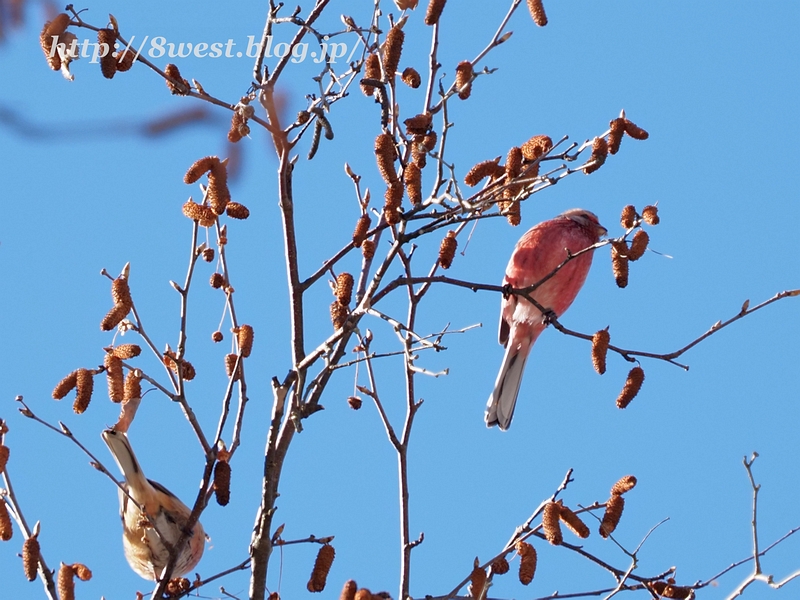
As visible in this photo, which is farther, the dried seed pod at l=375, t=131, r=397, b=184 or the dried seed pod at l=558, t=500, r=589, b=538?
the dried seed pod at l=558, t=500, r=589, b=538

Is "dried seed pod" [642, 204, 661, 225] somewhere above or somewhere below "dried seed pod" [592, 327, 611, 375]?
above

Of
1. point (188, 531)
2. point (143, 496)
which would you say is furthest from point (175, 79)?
point (143, 496)

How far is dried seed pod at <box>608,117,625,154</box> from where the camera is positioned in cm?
291

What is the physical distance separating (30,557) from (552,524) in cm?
152

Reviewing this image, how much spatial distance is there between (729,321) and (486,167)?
0.87 metres

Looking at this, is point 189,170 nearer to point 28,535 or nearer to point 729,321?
point 28,535

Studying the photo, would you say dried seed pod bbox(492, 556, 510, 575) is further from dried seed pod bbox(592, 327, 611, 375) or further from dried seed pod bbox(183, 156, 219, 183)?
dried seed pod bbox(183, 156, 219, 183)

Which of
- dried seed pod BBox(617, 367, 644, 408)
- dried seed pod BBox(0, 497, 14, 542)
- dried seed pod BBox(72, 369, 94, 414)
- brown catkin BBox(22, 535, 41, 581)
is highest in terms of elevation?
dried seed pod BBox(72, 369, 94, 414)

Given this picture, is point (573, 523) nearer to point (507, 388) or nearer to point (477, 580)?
point (477, 580)

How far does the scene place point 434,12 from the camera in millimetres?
2777

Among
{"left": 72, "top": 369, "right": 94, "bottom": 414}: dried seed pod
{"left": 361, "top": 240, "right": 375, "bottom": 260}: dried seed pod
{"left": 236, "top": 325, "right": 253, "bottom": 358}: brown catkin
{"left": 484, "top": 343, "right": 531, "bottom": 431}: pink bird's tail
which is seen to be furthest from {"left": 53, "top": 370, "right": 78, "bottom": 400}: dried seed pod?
{"left": 484, "top": 343, "right": 531, "bottom": 431}: pink bird's tail

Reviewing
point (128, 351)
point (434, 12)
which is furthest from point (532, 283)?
point (128, 351)

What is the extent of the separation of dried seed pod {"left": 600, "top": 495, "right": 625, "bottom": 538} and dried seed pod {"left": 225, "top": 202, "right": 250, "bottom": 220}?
1424 mm

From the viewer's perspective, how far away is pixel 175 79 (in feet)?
8.52
